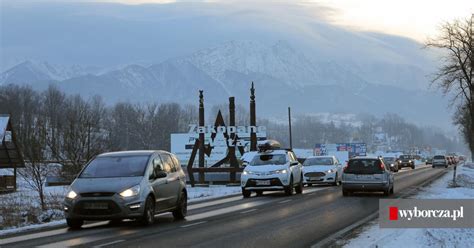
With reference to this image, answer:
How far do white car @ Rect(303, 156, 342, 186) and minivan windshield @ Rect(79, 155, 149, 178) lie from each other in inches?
790

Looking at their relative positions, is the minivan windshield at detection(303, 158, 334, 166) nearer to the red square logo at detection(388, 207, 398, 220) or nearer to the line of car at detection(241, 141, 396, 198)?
the line of car at detection(241, 141, 396, 198)

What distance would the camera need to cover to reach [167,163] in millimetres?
→ 16344

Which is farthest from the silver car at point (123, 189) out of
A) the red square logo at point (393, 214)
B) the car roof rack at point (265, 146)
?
the car roof rack at point (265, 146)

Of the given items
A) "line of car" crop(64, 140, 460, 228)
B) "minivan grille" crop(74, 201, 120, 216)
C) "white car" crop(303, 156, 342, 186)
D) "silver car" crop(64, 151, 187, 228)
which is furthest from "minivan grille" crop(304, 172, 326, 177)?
"minivan grille" crop(74, 201, 120, 216)

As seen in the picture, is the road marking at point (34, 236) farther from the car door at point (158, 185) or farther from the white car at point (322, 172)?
the white car at point (322, 172)

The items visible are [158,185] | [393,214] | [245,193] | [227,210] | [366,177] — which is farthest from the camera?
[245,193]

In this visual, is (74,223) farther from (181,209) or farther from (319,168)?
(319,168)

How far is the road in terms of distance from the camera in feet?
38.7

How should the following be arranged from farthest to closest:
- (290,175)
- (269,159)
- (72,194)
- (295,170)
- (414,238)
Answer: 1. (295,170)
2. (269,159)
3. (290,175)
4. (72,194)
5. (414,238)

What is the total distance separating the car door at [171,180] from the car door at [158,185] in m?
0.20

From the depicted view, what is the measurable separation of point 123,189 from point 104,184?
1.44 ft

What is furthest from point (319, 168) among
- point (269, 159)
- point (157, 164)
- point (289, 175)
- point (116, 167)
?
point (116, 167)

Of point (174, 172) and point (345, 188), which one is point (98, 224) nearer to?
point (174, 172)

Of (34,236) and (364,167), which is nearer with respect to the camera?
(34,236)
